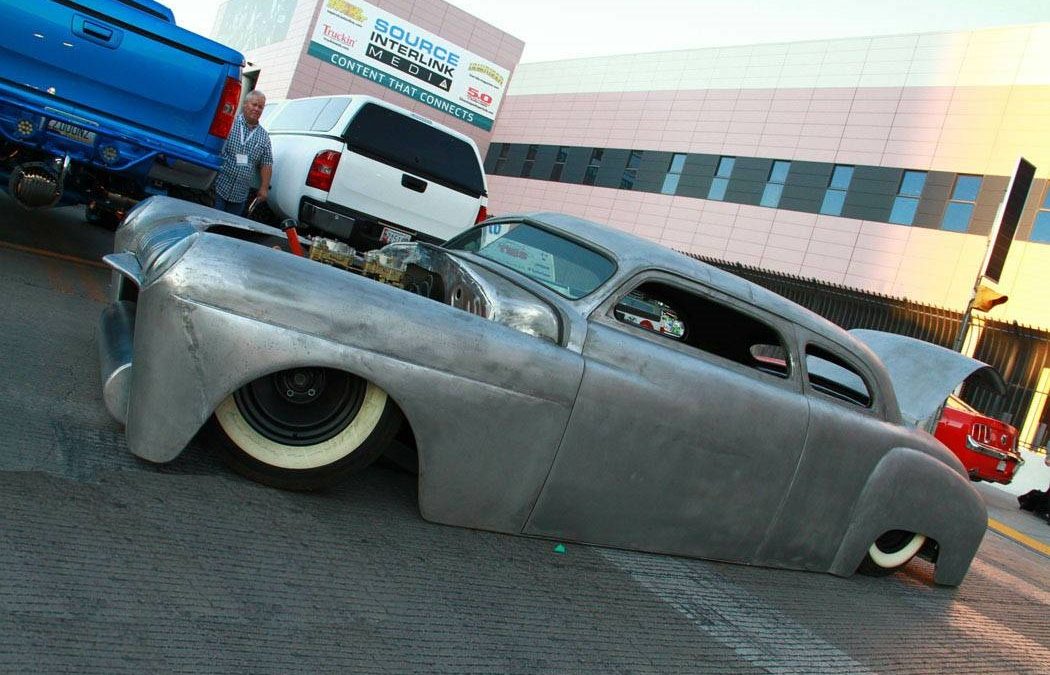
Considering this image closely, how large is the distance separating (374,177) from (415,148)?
632 mm

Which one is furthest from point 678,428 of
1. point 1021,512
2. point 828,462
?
point 1021,512

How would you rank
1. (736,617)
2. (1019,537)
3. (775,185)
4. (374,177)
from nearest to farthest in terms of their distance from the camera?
1. (736,617)
2. (374,177)
3. (1019,537)
4. (775,185)

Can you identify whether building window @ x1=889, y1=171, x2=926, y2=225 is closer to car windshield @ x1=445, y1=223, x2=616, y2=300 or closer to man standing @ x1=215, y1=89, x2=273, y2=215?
man standing @ x1=215, y1=89, x2=273, y2=215

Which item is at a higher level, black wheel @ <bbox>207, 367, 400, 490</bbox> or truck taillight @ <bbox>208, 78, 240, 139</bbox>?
truck taillight @ <bbox>208, 78, 240, 139</bbox>

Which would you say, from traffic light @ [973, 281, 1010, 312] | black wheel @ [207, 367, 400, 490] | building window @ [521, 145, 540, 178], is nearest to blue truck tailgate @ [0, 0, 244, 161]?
Answer: black wheel @ [207, 367, 400, 490]

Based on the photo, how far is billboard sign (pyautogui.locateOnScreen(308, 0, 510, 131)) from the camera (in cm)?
3853

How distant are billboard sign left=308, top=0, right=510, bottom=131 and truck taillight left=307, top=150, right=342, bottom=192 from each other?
3296cm

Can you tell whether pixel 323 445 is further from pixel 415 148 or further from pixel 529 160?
pixel 529 160

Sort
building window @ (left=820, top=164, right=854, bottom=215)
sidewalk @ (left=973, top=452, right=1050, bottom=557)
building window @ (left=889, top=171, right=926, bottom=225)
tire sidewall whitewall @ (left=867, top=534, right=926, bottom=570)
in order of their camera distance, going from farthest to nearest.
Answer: building window @ (left=820, top=164, right=854, bottom=215) < building window @ (left=889, top=171, right=926, bottom=225) < sidewalk @ (left=973, top=452, right=1050, bottom=557) < tire sidewall whitewall @ (left=867, top=534, right=926, bottom=570)

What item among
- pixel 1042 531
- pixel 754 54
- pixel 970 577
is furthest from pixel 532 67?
pixel 970 577

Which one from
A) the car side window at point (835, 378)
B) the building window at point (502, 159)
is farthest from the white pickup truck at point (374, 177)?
the building window at point (502, 159)

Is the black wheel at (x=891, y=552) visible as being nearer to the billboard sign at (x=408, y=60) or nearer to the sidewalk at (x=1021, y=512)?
the sidewalk at (x=1021, y=512)

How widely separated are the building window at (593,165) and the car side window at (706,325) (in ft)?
100.0

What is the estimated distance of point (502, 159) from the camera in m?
40.3
